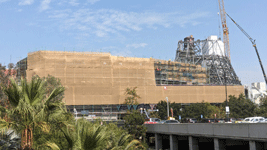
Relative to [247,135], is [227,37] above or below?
above

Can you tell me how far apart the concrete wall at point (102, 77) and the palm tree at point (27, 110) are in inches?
3123

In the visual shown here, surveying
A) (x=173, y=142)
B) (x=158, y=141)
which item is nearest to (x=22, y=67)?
(x=158, y=141)

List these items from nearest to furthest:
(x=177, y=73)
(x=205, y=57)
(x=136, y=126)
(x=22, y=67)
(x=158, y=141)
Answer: (x=136, y=126), (x=158, y=141), (x=22, y=67), (x=177, y=73), (x=205, y=57)

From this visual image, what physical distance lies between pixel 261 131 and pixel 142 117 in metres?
28.0

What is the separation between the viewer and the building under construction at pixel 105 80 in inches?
3647

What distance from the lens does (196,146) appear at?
33062 mm

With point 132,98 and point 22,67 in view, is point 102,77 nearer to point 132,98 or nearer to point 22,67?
point 132,98

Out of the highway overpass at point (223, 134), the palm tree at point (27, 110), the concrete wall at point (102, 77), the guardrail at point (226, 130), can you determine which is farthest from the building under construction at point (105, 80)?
the palm tree at point (27, 110)

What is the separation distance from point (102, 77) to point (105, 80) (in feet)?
4.24

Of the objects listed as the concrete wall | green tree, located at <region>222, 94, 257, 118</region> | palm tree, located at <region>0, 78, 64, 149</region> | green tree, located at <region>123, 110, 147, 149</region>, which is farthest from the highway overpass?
the concrete wall

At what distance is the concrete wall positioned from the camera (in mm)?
92562

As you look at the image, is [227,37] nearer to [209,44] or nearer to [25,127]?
[209,44]

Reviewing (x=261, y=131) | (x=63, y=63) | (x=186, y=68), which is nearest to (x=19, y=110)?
(x=261, y=131)

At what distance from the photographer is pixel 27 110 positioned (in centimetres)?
1267
